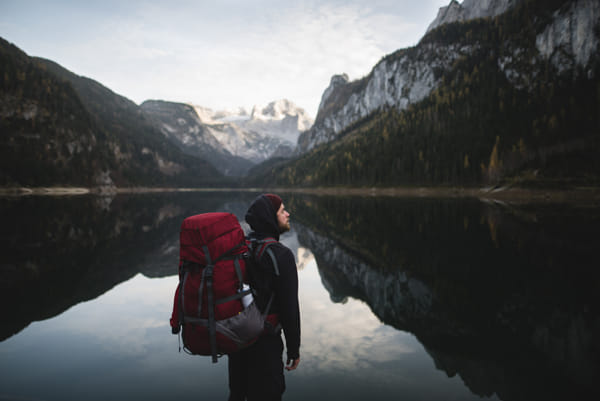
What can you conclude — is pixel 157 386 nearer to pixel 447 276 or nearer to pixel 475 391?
pixel 475 391

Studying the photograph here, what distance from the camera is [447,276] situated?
12492 mm

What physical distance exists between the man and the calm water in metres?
1.95

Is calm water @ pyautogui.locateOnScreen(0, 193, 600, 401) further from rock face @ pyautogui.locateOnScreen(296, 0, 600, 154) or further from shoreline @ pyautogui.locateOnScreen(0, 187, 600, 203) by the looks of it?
rock face @ pyautogui.locateOnScreen(296, 0, 600, 154)

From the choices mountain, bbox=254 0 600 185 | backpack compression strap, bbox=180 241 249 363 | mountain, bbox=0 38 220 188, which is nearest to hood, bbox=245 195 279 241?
backpack compression strap, bbox=180 241 249 363

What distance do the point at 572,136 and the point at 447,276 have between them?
356ft

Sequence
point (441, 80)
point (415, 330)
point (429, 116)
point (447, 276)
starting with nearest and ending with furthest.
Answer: point (415, 330) < point (447, 276) < point (429, 116) < point (441, 80)

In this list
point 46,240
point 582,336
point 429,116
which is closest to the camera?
point 582,336

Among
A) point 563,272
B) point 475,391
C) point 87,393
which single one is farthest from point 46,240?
point 563,272

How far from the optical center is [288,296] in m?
3.88

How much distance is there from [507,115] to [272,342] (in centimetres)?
13741

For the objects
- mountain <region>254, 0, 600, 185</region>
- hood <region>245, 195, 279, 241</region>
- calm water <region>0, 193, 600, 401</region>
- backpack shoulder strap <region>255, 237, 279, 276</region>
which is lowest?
calm water <region>0, 193, 600, 401</region>

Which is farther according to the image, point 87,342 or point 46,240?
point 46,240

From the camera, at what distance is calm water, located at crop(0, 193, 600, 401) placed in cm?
580

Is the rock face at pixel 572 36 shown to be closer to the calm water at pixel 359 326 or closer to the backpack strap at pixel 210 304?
the calm water at pixel 359 326
